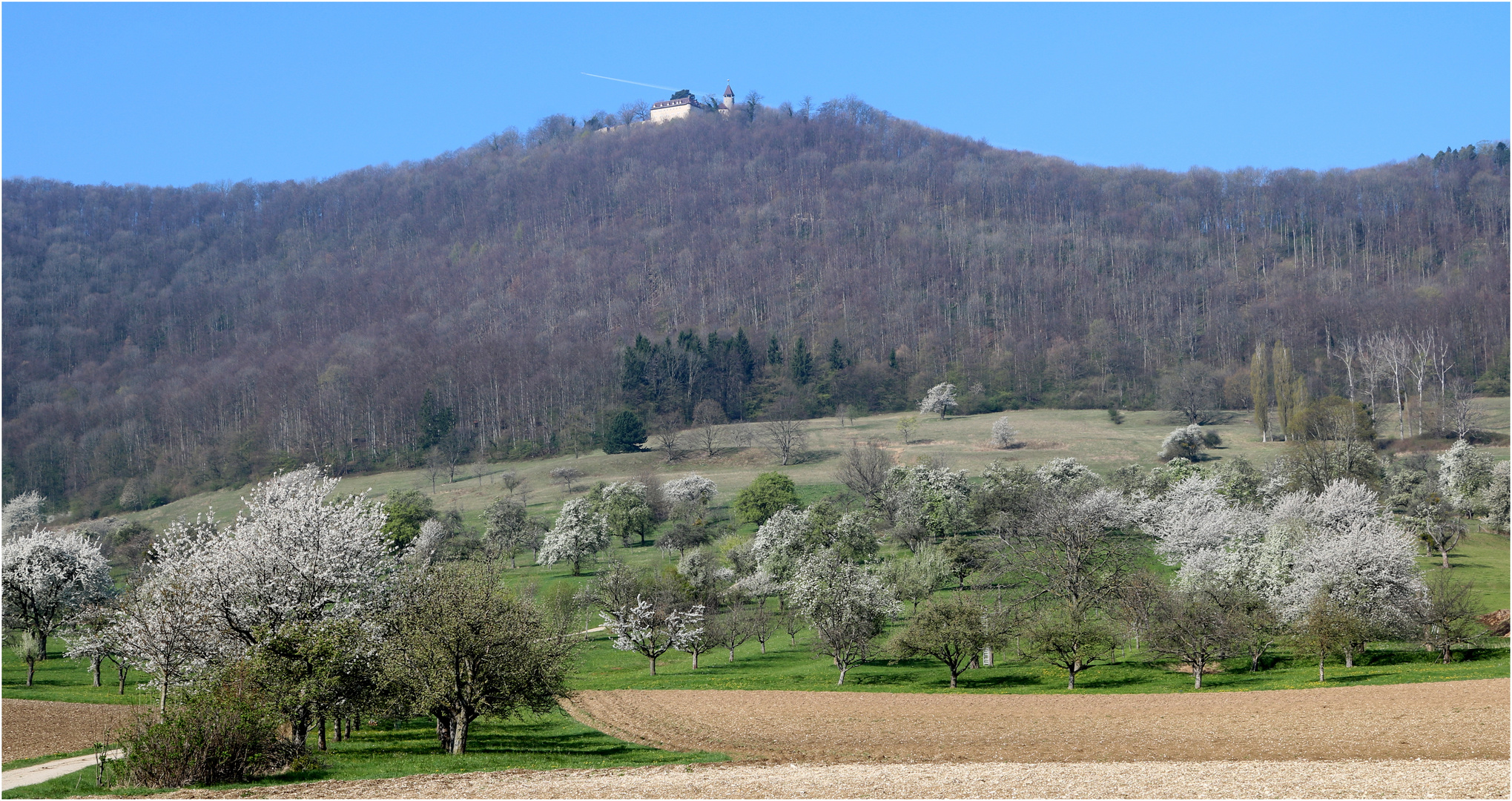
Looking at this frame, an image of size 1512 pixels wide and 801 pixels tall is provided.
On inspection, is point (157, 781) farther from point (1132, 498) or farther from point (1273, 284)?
point (1273, 284)

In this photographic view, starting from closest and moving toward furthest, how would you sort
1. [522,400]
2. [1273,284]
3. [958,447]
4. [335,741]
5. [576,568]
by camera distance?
1. [335,741]
2. [576,568]
3. [958,447]
4. [522,400]
5. [1273,284]

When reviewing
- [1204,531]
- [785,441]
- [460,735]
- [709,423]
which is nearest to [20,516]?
[709,423]

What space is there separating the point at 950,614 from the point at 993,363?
12881cm

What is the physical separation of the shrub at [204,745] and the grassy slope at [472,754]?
0.56m

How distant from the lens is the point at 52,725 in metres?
33.1

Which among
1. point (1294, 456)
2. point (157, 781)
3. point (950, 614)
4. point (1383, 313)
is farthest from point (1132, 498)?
point (1383, 313)

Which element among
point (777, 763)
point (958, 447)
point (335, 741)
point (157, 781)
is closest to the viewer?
point (157, 781)

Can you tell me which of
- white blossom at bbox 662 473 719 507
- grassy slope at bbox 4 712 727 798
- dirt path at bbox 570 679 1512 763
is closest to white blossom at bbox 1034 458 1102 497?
white blossom at bbox 662 473 719 507

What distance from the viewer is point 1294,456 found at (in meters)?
84.2

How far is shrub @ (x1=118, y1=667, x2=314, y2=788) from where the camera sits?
70.2 feet

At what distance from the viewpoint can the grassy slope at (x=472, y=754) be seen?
23016mm

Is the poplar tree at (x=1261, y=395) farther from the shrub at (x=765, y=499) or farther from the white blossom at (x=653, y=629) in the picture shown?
the white blossom at (x=653, y=629)

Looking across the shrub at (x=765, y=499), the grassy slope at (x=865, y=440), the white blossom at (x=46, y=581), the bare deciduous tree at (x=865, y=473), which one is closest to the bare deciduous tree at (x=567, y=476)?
the grassy slope at (x=865, y=440)

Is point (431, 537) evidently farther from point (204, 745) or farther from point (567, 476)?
point (204, 745)
